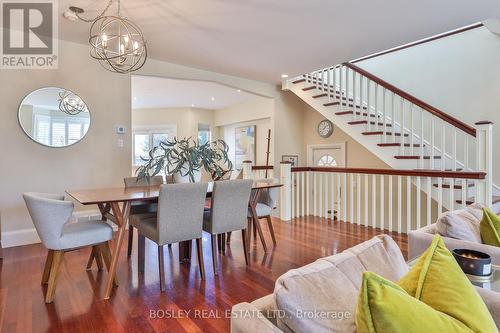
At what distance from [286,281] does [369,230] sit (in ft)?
11.7

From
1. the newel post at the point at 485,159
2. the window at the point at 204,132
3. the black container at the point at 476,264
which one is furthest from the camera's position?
the window at the point at 204,132

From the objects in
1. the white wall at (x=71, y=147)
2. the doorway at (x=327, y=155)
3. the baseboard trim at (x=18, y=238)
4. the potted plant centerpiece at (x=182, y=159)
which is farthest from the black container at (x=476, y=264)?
the baseboard trim at (x=18, y=238)

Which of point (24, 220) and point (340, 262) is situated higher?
point (340, 262)

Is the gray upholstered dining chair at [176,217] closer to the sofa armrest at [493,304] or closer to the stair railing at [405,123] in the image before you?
the sofa armrest at [493,304]

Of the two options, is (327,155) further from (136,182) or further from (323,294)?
(323,294)

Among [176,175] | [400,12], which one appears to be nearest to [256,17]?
[400,12]

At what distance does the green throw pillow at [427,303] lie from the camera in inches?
26.0

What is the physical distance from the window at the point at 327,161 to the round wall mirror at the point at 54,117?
4.13 metres

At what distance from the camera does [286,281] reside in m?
0.79

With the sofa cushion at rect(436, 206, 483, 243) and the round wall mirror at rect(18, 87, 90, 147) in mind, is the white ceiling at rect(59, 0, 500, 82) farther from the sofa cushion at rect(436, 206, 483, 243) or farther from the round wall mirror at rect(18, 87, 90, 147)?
the sofa cushion at rect(436, 206, 483, 243)

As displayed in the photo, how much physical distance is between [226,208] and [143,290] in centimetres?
96

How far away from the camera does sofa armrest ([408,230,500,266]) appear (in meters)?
1.47

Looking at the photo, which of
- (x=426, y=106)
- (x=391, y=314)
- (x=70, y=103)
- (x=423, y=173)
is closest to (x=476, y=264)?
(x=391, y=314)

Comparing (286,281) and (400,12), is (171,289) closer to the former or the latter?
(286,281)
